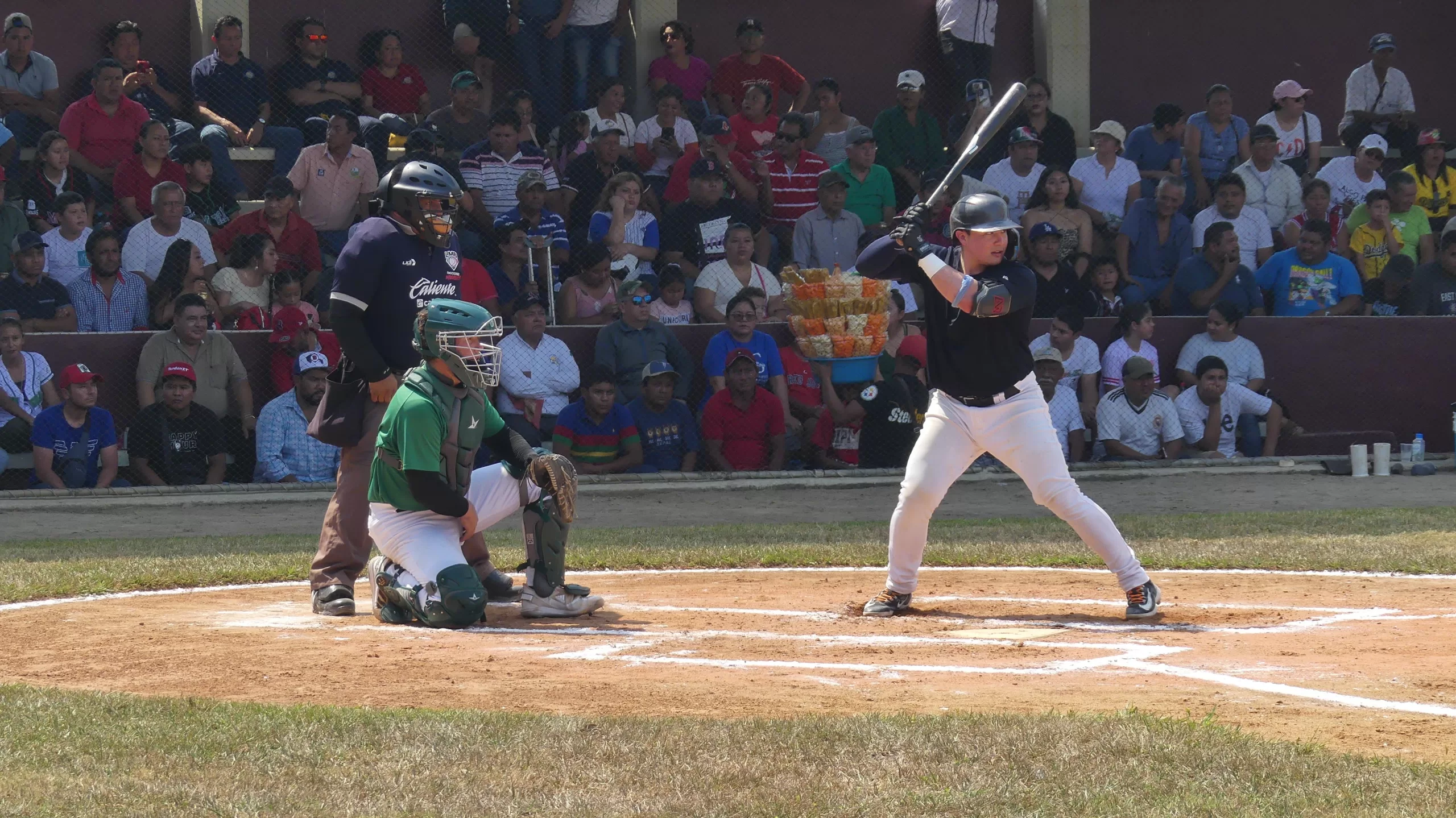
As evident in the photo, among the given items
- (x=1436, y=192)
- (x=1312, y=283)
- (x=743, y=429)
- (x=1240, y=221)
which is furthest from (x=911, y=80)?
(x=1436, y=192)

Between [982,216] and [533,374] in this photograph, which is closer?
[982,216]

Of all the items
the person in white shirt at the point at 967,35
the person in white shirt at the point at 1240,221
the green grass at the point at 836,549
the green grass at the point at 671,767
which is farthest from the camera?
the person in white shirt at the point at 967,35

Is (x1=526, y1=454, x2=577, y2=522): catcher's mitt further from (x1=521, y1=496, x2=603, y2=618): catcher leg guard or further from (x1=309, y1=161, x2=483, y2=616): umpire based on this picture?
(x1=309, y1=161, x2=483, y2=616): umpire

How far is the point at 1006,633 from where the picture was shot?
7492mm

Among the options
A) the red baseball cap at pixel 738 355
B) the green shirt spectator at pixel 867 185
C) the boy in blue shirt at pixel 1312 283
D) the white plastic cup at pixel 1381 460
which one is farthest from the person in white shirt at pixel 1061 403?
the boy in blue shirt at pixel 1312 283

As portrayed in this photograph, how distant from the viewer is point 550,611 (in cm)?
800

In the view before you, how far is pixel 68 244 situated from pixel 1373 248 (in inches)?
496

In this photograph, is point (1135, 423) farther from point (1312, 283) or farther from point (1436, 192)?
point (1436, 192)

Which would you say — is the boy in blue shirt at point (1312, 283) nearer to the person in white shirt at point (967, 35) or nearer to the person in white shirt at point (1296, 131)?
the person in white shirt at point (1296, 131)

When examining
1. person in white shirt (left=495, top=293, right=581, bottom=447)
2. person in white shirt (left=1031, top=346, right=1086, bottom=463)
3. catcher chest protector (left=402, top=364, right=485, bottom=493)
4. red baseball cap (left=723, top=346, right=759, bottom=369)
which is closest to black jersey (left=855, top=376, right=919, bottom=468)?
red baseball cap (left=723, top=346, right=759, bottom=369)

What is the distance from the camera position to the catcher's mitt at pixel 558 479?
25.4 feet

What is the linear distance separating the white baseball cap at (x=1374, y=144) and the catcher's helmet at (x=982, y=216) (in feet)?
39.9

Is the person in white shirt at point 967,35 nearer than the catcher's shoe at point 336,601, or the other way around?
the catcher's shoe at point 336,601

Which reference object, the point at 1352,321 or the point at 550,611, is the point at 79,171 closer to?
the point at 550,611
